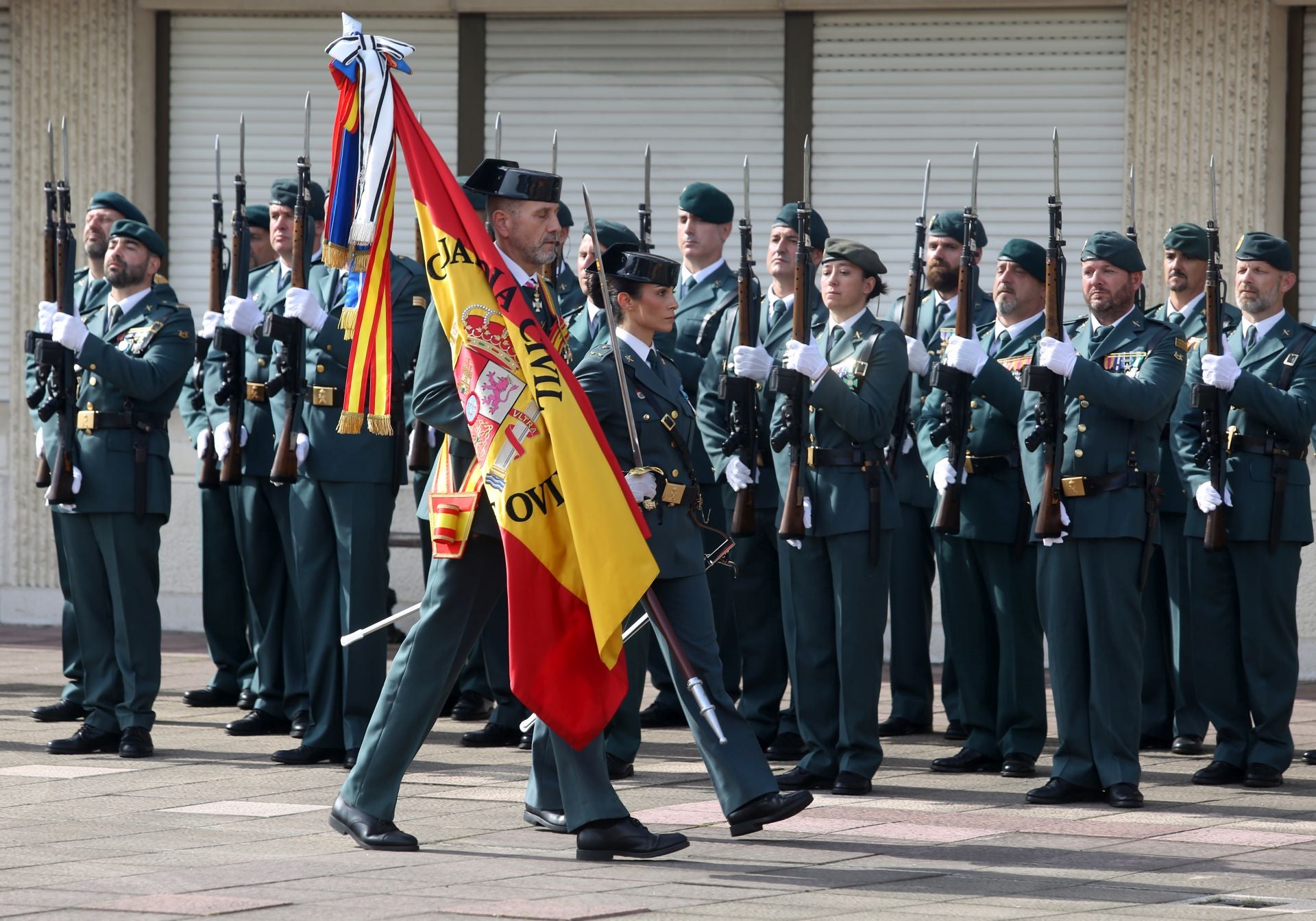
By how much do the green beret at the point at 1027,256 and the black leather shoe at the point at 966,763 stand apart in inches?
72.5

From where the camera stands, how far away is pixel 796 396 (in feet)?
25.0

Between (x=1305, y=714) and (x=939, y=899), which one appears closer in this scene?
(x=939, y=899)

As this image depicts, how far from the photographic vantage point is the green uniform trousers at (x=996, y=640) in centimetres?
804

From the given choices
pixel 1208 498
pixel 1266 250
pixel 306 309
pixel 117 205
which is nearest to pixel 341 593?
pixel 306 309

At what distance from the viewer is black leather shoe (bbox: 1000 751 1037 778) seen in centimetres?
799

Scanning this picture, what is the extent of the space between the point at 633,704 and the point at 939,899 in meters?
2.40

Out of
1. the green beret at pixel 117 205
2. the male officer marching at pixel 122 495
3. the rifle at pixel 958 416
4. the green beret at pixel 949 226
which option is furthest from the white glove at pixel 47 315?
the green beret at pixel 949 226

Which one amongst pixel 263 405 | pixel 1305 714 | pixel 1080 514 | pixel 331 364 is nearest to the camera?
pixel 1080 514

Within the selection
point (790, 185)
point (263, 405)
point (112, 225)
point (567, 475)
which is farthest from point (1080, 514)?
point (790, 185)

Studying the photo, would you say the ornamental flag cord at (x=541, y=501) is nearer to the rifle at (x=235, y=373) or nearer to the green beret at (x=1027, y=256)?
the green beret at (x=1027, y=256)

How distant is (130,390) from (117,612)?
0.90 meters

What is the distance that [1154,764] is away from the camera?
838 cm

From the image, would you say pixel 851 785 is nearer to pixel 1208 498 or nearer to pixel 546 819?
pixel 546 819

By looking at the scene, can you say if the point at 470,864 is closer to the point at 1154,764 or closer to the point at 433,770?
the point at 433,770
